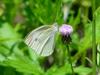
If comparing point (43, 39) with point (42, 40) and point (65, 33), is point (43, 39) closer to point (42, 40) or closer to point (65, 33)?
point (42, 40)

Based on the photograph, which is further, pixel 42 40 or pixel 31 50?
pixel 31 50

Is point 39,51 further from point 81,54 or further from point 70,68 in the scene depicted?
point 81,54

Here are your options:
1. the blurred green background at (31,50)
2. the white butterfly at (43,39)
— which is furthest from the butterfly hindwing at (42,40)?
the blurred green background at (31,50)

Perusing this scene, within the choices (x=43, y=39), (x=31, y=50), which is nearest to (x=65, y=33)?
(x=43, y=39)

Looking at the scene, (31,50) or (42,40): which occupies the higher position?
(42,40)

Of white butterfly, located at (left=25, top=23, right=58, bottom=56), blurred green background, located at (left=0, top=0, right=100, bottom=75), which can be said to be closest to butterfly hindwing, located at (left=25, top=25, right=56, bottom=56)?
white butterfly, located at (left=25, top=23, right=58, bottom=56)

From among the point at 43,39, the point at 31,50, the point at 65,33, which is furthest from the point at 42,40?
the point at 31,50

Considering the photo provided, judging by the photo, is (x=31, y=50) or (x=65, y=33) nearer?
(x=65, y=33)
